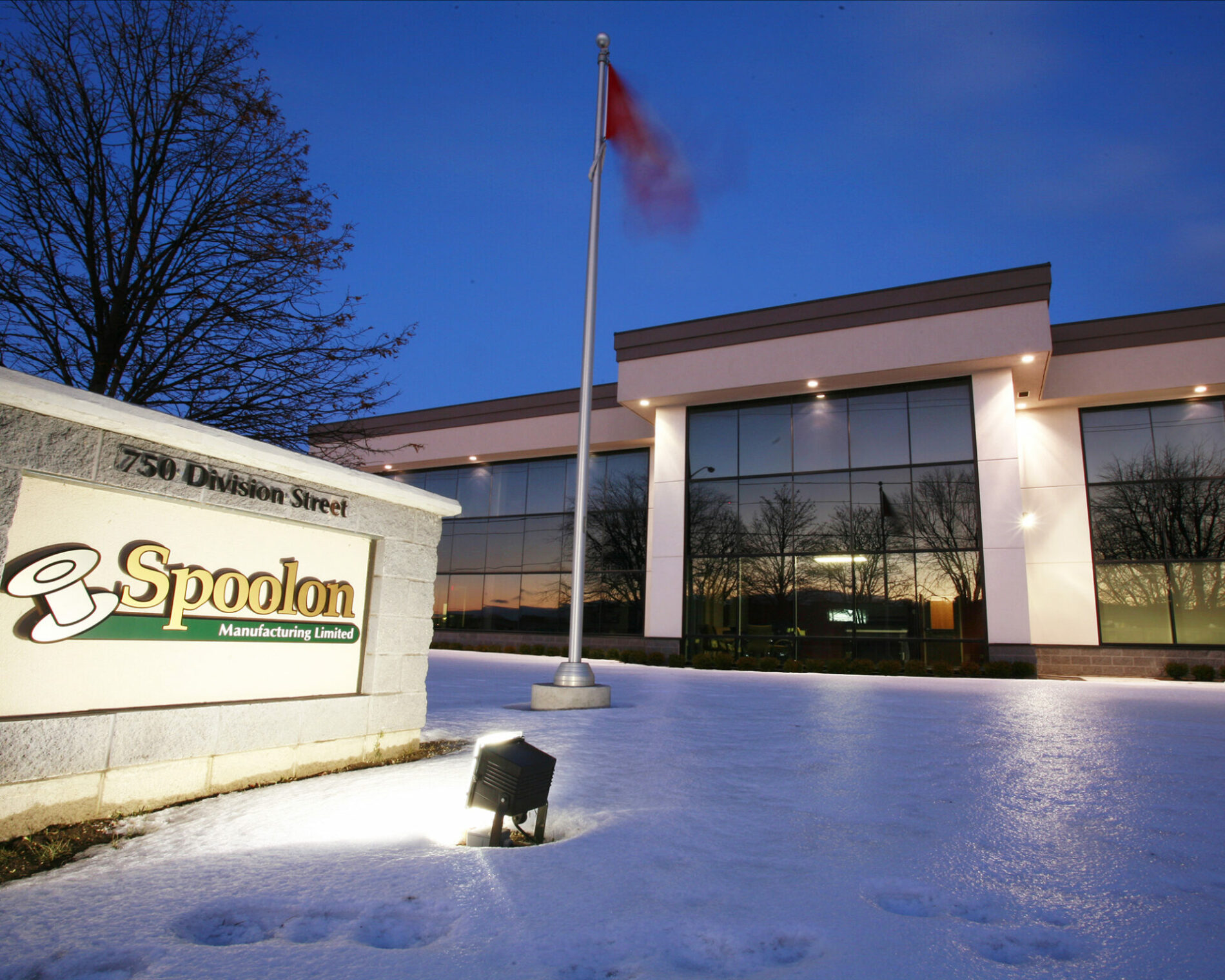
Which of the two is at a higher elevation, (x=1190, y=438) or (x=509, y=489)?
(x=1190, y=438)

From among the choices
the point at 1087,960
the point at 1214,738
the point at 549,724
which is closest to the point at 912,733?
the point at 1214,738

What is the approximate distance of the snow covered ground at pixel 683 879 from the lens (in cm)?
249

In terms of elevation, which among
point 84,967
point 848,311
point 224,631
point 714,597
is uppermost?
point 848,311

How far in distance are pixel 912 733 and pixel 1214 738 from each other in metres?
3.21

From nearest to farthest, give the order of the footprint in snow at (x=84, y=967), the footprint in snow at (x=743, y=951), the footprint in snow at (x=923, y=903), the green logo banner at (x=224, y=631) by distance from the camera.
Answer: the footprint in snow at (x=84, y=967) → the footprint in snow at (x=743, y=951) → the footprint in snow at (x=923, y=903) → the green logo banner at (x=224, y=631)

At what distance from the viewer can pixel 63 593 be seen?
3.93m

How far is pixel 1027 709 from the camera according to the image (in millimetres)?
9773

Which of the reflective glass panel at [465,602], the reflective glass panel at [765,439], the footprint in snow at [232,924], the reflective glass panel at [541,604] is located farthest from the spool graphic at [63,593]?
the reflective glass panel at [465,602]

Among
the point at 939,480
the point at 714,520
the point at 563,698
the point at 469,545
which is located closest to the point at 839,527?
the point at 939,480

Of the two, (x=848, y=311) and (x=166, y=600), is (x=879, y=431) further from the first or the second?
(x=166, y=600)

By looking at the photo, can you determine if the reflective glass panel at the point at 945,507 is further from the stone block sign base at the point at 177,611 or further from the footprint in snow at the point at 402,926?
the footprint in snow at the point at 402,926

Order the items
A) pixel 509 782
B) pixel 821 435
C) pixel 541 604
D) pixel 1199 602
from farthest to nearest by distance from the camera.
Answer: pixel 541 604 < pixel 821 435 < pixel 1199 602 < pixel 509 782

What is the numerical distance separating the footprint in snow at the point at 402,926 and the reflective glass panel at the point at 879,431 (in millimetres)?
18903

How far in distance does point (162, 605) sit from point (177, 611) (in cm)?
10
